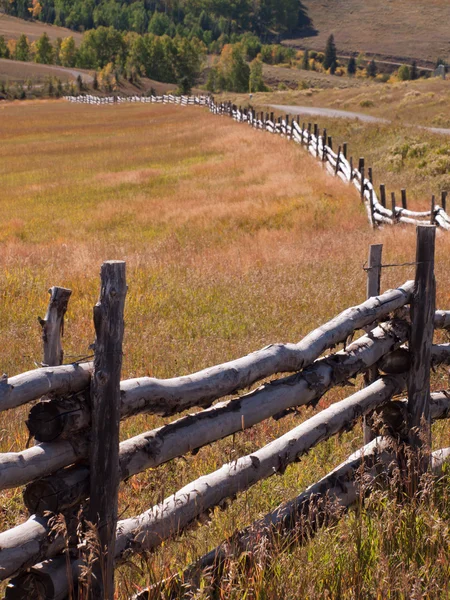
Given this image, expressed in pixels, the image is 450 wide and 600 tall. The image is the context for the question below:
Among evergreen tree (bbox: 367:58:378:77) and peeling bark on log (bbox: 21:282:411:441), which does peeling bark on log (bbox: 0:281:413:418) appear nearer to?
peeling bark on log (bbox: 21:282:411:441)

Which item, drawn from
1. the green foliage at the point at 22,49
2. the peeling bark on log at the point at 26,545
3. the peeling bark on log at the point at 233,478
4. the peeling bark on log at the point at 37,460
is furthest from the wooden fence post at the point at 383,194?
the green foliage at the point at 22,49

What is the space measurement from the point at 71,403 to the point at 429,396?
2.57 metres

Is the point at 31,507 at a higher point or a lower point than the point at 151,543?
higher

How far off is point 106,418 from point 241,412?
872 millimetres

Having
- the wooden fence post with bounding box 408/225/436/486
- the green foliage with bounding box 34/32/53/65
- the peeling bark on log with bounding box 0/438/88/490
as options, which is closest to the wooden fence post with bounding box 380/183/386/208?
the wooden fence post with bounding box 408/225/436/486

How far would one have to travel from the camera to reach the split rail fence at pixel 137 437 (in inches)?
112

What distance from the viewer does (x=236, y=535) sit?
130 inches

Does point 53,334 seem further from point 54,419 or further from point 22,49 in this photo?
point 22,49

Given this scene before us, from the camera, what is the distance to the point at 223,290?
9.60 metres

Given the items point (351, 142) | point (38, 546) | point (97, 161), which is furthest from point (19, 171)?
point (38, 546)

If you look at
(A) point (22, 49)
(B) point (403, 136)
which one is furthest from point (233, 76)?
(B) point (403, 136)

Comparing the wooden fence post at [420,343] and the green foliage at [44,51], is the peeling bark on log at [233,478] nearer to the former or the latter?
the wooden fence post at [420,343]

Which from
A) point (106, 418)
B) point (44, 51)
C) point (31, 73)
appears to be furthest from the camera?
point (44, 51)

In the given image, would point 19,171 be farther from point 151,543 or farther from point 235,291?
point 151,543
